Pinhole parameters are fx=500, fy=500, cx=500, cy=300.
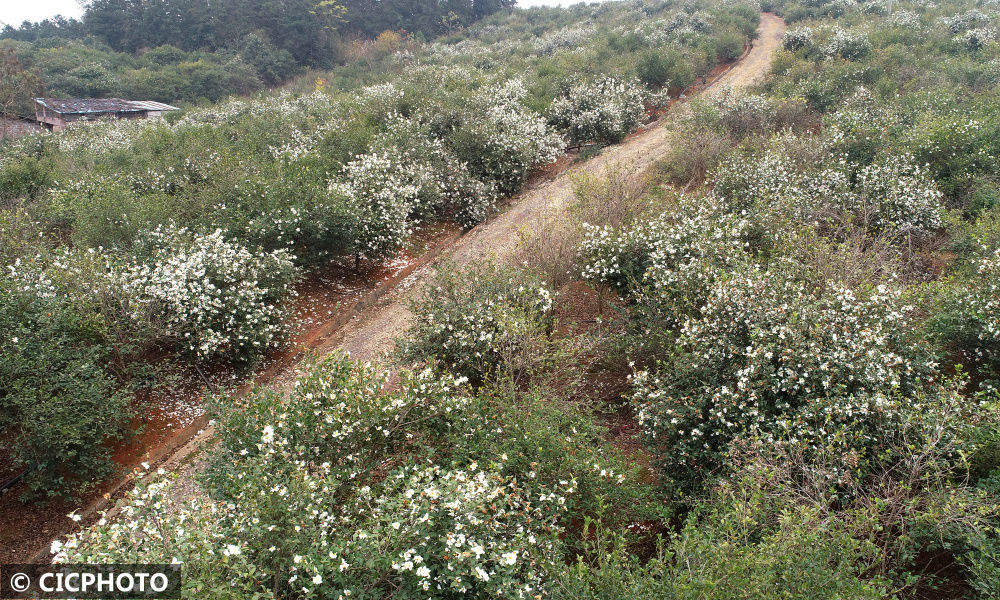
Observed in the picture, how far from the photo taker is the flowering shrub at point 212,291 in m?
9.73

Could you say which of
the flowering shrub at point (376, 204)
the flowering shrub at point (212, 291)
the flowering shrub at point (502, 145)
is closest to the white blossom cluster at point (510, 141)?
the flowering shrub at point (502, 145)

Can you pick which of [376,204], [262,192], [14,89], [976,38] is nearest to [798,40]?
[976,38]

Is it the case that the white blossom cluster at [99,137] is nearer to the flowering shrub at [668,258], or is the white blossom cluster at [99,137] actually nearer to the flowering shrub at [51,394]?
the flowering shrub at [51,394]

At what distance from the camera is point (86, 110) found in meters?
34.2

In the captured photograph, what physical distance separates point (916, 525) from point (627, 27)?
130 feet

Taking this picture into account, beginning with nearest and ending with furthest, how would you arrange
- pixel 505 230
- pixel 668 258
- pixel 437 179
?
pixel 668 258 < pixel 505 230 < pixel 437 179

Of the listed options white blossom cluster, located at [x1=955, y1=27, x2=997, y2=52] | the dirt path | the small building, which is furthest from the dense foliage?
white blossom cluster, located at [x1=955, y1=27, x2=997, y2=52]

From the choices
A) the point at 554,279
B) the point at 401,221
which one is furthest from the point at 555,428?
the point at 401,221

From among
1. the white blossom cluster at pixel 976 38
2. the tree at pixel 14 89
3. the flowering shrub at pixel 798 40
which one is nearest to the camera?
the white blossom cluster at pixel 976 38

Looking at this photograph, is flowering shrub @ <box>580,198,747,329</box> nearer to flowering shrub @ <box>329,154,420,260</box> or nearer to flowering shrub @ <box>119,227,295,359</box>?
flowering shrub @ <box>329,154,420,260</box>

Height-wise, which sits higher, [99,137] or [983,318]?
[99,137]

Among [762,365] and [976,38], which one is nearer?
[762,365]

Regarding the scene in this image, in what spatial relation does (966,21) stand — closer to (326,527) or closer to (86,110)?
(326,527)

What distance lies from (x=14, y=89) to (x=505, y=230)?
118 ft
